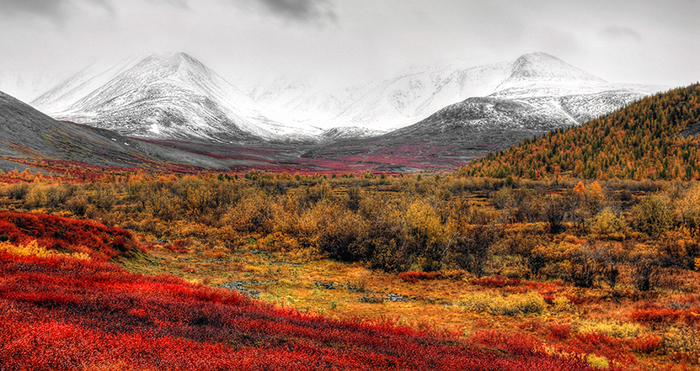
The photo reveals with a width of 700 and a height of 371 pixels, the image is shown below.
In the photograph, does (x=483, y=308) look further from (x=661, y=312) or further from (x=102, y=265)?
(x=102, y=265)

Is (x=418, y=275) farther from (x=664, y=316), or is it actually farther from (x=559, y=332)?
(x=664, y=316)

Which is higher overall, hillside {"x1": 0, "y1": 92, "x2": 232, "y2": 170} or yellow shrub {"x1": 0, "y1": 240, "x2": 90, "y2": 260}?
hillside {"x1": 0, "y1": 92, "x2": 232, "y2": 170}

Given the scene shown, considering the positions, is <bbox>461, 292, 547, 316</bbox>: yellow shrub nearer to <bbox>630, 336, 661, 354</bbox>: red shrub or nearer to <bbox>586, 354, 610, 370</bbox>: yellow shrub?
<bbox>630, 336, 661, 354</bbox>: red shrub

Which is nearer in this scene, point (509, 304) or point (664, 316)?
point (664, 316)

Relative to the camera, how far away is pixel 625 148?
4506 centimetres

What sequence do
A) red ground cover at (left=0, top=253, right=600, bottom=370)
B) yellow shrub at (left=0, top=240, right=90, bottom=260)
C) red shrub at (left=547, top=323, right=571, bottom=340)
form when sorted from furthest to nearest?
1. yellow shrub at (left=0, top=240, right=90, bottom=260)
2. red shrub at (left=547, top=323, right=571, bottom=340)
3. red ground cover at (left=0, top=253, right=600, bottom=370)

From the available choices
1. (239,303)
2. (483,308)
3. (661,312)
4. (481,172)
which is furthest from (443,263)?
(481,172)

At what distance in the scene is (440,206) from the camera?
26469 mm

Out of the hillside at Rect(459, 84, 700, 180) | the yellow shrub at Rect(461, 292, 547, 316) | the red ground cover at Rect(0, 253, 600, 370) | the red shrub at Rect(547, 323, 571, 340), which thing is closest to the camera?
the red ground cover at Rect(0, 253, 600, 370)

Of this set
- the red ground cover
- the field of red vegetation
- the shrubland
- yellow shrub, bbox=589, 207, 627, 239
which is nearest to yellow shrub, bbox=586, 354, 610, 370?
the shrubland

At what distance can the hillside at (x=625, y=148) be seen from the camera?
4000cm

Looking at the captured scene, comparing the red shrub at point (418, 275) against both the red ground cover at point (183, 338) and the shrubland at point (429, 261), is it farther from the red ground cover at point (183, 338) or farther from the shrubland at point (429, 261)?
the red ground cover at point (183, 338)

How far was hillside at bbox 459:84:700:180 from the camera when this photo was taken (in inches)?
1575

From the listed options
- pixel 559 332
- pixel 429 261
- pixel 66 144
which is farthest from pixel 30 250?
pixel 66 144
